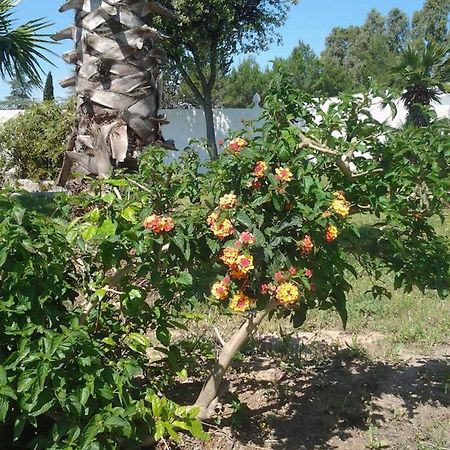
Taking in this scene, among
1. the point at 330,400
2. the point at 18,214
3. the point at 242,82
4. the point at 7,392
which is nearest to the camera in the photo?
the point at 7,392

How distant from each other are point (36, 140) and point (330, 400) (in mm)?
10869

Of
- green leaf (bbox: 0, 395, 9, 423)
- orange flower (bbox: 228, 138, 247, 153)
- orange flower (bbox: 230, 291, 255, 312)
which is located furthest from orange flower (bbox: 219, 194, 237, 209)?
green leaf (bbox: 0, 395, 9, 423)

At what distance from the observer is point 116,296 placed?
2604mm

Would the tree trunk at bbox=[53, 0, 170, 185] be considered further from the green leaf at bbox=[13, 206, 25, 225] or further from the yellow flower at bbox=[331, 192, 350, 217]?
the yellow flower at bbox=[331, 192, 350, 217]

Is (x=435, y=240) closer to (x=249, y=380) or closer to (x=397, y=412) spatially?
(x=397, y=412)

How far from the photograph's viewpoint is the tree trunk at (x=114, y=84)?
4.25m

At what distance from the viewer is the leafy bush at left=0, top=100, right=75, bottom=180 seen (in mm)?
12625

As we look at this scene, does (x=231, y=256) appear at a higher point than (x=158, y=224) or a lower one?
lower

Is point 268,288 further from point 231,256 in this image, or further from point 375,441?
point 375,441

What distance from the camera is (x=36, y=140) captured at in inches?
504

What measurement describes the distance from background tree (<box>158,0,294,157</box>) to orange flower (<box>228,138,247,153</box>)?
46.2 ft

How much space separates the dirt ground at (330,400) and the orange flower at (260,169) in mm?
1127

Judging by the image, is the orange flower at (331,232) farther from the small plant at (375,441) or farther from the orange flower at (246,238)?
the small plant at (375,441)

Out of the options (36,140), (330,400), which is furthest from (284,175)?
(36,140)
